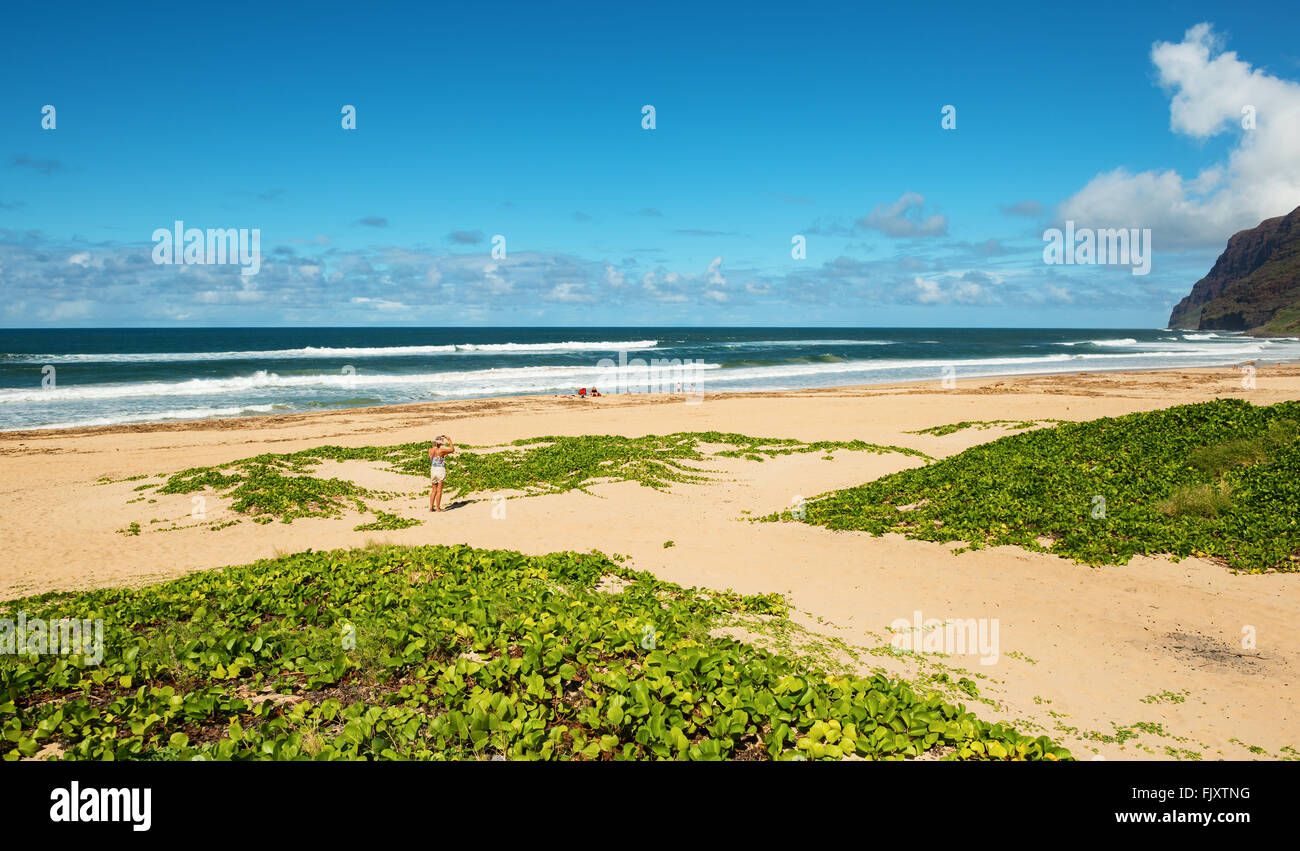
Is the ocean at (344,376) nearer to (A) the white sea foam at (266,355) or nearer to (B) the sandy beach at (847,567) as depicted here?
(A) the white sea foam at (266,355)

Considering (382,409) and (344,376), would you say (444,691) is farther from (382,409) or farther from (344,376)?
(344,376)

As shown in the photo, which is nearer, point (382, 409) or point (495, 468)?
point (495, 468)

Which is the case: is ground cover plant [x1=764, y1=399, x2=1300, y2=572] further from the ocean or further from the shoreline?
the ocean

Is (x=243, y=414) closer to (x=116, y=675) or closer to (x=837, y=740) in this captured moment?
(x=116, y=675)

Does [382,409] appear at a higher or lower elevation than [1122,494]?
higher

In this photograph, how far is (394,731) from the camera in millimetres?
4848

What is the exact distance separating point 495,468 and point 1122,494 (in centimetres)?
1451

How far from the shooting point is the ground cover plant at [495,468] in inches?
636

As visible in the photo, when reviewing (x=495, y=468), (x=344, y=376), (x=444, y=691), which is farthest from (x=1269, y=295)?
(x=444, y=691)

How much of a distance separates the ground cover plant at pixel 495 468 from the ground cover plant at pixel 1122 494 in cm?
540

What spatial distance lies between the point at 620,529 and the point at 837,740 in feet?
29.7

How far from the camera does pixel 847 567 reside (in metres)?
10.9

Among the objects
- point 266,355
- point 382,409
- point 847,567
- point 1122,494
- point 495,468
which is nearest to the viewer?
point 847,567
